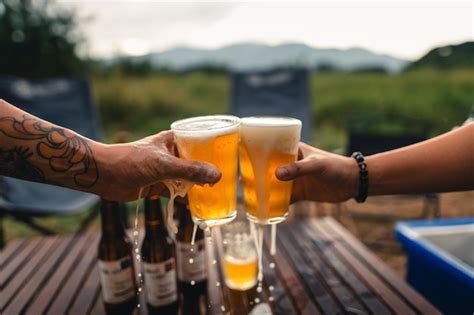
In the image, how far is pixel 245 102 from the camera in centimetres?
465

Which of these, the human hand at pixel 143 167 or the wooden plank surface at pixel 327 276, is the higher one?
the human hand at pixel 143 167

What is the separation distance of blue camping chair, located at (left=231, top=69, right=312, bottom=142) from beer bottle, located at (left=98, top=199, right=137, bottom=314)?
3.30 m

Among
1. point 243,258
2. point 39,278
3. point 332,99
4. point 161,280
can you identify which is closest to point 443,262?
point 243,258

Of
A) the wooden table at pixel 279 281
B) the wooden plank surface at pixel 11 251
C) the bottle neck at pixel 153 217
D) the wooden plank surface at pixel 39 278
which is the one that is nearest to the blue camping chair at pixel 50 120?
the wooden plank surface at pixel 11 251

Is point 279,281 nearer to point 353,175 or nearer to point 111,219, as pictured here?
point 353,175

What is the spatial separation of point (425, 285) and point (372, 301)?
2.54 feet

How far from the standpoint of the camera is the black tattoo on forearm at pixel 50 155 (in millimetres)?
1265

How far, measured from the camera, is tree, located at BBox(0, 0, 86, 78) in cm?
885

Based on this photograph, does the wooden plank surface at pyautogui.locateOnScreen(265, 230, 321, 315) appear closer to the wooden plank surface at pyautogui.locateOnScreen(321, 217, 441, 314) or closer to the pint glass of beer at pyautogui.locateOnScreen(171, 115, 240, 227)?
the wooden plank surface at pyautogui.locateOnScreen(321, 217, 441, 314)

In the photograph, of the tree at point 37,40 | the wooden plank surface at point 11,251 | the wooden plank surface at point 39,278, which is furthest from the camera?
the tree at point 37,40

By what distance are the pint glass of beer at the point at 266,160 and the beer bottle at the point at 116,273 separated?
493 millimetres

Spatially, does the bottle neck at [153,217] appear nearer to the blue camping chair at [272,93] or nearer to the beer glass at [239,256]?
the beer glass at [239,256]

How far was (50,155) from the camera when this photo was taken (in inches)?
50.1

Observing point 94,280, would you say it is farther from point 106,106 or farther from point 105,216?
point 106,106
